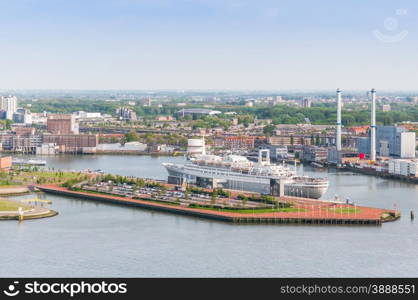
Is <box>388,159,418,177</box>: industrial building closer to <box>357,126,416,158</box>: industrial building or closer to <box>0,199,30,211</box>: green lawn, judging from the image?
<box>357,126,416,158</box>: industrial building

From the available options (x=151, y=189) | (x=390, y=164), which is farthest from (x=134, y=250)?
(x=390, y=164)

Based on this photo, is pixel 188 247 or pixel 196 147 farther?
pixel 196 147

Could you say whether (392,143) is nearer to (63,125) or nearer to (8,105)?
(63,125)

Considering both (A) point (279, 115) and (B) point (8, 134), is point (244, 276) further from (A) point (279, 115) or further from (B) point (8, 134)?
(A) point (279, 115)

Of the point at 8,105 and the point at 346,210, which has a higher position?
the point at 8,105

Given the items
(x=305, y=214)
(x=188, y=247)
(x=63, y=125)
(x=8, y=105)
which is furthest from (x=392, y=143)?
(x=8, y=105)

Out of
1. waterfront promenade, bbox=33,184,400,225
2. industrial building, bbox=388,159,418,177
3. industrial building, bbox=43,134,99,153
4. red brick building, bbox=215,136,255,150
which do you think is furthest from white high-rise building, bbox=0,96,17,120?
waterfront promenade, bbox=33,184,400,225

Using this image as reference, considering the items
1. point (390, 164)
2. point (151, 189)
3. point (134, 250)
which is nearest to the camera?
point (134, 250)
